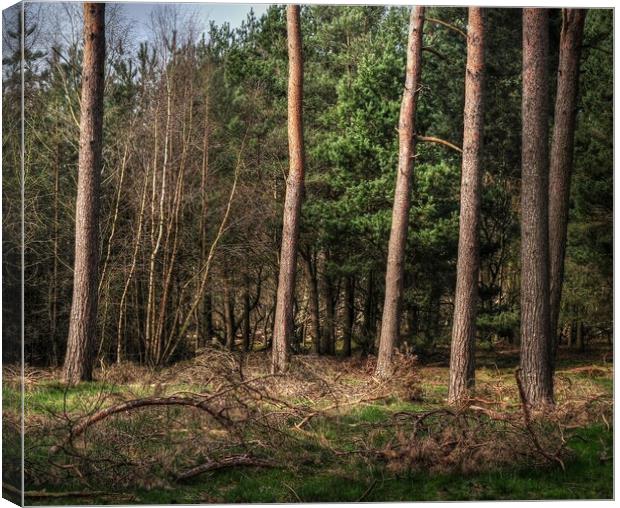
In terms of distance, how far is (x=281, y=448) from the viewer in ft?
21.3

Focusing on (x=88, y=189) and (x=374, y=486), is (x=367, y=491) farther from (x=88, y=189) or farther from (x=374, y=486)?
(x=88, y=189)

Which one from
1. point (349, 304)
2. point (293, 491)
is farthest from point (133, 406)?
point (349, 304)

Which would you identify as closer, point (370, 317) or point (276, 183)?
point (276, 183)

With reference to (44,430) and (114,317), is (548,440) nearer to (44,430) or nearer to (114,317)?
(44,430)

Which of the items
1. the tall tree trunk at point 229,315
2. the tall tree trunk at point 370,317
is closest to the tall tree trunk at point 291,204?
the tall tree trunk at point 229,315

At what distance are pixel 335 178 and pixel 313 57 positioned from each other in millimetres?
2007

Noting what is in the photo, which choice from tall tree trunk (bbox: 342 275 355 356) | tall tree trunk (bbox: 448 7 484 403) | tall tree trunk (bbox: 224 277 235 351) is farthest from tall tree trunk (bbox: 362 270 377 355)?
tall tree trunk (bbox: 448 7 484 403)

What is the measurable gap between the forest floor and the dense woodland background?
2.52 m

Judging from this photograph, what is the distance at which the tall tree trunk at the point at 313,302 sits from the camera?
1300cm

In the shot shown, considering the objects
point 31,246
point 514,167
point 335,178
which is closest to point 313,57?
point 335,178

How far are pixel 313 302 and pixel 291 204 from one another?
3.29 metres

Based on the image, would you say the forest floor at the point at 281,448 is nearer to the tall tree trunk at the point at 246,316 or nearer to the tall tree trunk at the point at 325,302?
the tall tree trunk at the point at 246,316

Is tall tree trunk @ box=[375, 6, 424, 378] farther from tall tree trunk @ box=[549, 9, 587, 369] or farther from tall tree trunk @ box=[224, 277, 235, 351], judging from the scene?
tall tree trunk @ box=[224, 277, 235, 351]

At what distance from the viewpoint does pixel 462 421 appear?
6.77 meters
